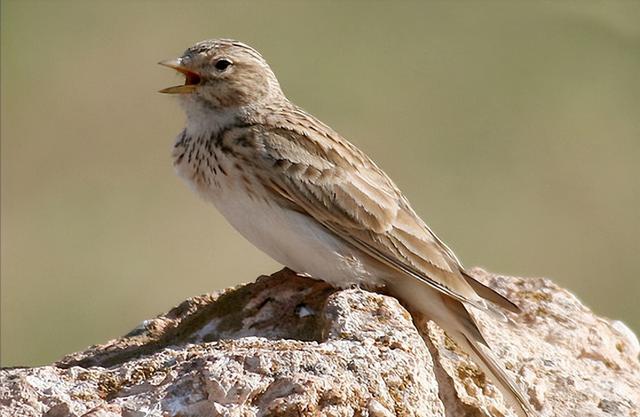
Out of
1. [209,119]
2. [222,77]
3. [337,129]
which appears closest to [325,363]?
[209,119]

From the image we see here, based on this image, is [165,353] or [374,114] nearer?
[165,353]

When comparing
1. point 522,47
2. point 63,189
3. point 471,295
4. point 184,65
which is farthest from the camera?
point 522,47

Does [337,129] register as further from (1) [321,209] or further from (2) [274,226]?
(2) [274,226]

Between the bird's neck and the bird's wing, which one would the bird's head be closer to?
the bird's neck

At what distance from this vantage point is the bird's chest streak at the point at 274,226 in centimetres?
781

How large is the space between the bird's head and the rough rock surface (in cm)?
121

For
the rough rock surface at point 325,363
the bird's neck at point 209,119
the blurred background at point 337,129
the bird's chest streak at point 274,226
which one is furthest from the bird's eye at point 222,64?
the blurred background at point 337,129

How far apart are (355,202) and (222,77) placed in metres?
1.30

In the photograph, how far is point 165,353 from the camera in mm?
6516

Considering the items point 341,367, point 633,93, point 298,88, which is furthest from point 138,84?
point 341,367

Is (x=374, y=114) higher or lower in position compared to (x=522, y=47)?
lower

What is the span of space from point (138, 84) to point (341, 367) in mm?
Result: 16728

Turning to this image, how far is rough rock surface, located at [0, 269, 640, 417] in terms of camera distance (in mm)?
5973

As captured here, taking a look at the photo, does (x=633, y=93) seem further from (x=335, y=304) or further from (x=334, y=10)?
(x=335, y=304)
